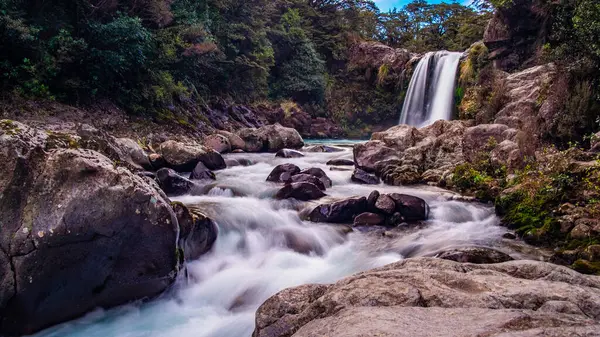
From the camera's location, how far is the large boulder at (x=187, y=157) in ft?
38.7

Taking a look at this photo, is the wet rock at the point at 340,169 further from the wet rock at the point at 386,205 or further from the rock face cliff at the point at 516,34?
the rock face cliff at the point at 516,34

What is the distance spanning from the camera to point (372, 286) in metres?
2.65

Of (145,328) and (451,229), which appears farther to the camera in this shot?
(451,229)

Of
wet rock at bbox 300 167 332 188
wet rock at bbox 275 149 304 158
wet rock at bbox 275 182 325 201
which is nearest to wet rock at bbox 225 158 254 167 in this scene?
wet rock at bbox 275 149 304 158

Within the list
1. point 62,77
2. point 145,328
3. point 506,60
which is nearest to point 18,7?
point 62,77

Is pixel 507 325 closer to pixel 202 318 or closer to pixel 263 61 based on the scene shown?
pixel 202 318

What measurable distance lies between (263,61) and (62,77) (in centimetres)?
1296

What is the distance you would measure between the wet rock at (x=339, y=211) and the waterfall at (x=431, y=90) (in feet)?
45.3

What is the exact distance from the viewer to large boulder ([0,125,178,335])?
3.98 metres

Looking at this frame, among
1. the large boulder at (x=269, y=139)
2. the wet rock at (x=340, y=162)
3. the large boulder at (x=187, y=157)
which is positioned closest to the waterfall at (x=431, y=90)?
the large boulder at (x=269, y=139)

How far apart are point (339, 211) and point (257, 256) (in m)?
2.20

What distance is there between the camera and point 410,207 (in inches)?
319

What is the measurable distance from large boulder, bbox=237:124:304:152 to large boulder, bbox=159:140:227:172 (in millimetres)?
4400

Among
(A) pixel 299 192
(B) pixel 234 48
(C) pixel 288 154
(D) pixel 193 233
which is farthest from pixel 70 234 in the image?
(B) pixel 234 48
